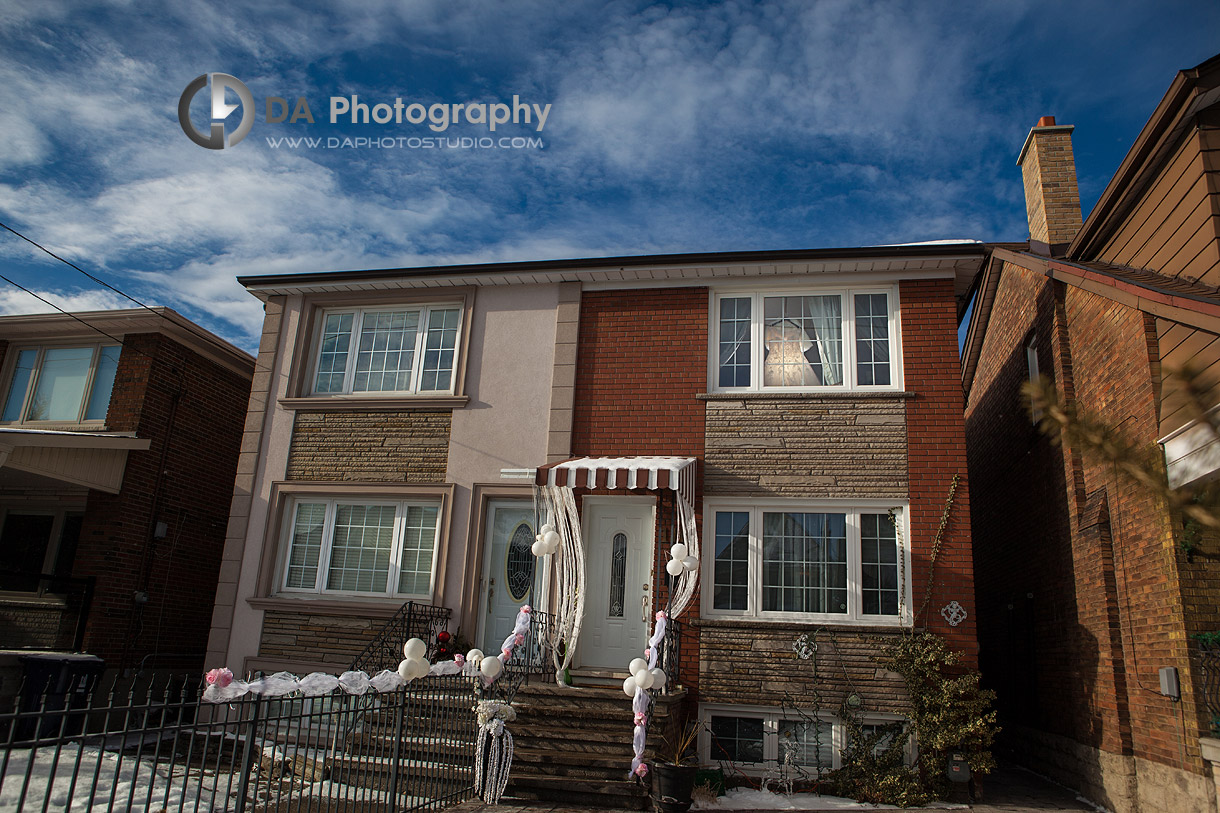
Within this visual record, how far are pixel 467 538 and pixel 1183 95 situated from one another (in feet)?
31.4

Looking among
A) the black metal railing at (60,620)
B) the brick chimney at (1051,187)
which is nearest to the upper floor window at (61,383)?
the black metal railing at (60,620)

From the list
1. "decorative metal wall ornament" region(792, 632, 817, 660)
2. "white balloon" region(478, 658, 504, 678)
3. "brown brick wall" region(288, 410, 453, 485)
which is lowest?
"white balloon" region(478, 658, 504, 678)

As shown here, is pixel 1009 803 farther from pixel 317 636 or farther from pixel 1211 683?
pixel 317 636

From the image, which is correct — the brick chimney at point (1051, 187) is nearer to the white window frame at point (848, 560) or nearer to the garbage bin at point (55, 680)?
the white window frame at point (848, 560)

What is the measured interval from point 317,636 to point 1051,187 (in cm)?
1269

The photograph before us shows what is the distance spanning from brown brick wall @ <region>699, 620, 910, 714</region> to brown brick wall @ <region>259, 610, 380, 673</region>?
4678 mm

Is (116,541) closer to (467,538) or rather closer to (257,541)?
(257,541)

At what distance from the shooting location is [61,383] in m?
14.0

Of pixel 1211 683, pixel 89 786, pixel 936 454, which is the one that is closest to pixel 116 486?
pixel 89 786

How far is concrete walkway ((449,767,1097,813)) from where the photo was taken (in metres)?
8.19

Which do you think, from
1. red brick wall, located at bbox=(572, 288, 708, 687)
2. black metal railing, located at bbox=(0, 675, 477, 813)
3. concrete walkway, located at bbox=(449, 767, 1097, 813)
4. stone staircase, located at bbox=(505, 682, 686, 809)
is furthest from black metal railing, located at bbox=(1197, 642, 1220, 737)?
black metal railing, located at bbox=(0, 675, 477, 813)

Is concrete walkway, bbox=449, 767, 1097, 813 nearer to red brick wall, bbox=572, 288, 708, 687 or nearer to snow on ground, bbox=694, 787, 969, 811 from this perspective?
snow on ground, bbox=694, 787, 969, 811

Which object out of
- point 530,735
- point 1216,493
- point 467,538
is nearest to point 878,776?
point 530,735

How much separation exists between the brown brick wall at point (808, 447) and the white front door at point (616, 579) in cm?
117
